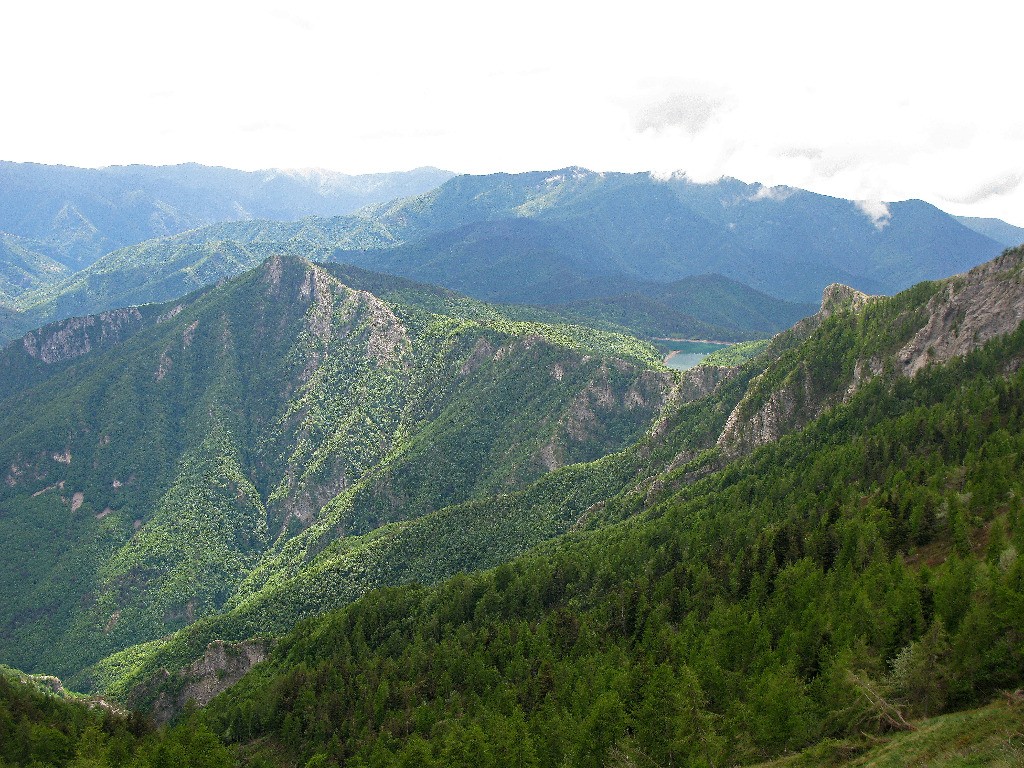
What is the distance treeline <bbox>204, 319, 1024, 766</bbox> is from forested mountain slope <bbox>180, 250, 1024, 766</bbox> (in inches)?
16.0

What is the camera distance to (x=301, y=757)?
126 m

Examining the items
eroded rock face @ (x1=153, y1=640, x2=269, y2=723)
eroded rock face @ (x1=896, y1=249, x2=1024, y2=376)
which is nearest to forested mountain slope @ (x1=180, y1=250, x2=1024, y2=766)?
eroded rock face @ (x1=896, y1=249, x2=1024, y2=376)

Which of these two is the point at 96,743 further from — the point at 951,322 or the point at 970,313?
the point at 970,313

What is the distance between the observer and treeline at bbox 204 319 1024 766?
76.6 meters

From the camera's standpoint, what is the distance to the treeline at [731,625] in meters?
76.6

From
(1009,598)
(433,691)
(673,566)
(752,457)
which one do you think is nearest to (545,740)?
(433,691)

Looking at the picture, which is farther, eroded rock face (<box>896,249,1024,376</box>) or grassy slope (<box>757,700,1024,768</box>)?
eroded rock face (<box>896,249,1024,376</box>)

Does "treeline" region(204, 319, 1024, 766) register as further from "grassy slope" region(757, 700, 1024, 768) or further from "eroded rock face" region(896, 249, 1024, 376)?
"eroded rock face" region(896, 249, 1024, 376)

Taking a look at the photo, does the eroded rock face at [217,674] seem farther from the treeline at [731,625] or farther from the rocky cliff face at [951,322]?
the rocky cliff face at [951,322]

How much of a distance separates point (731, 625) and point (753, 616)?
11.5 ft

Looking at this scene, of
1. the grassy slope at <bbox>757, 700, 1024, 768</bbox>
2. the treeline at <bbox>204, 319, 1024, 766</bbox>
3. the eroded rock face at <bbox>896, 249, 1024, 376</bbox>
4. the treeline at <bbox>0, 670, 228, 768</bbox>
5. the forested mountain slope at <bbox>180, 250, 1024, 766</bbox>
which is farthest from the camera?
the eroded rock face at <bbox>896, 249, 1024, 376</bbox>

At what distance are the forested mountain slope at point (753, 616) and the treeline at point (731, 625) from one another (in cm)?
41

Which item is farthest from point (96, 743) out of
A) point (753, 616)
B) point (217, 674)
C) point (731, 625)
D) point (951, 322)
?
point (951, 322)

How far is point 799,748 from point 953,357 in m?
127
